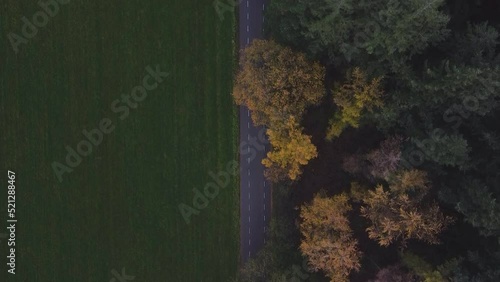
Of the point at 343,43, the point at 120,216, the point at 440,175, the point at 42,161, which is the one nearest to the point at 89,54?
the point at 42,161

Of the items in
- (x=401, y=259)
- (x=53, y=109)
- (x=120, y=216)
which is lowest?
(x=401, y=259)

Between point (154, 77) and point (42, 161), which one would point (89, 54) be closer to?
point (154, 77)

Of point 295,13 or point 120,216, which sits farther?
point 120,216

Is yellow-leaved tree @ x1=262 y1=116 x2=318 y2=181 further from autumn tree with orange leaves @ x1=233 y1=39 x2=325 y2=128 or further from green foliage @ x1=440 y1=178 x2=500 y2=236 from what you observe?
green foliage @ x1=440 y1=178 x2=500 y2=236

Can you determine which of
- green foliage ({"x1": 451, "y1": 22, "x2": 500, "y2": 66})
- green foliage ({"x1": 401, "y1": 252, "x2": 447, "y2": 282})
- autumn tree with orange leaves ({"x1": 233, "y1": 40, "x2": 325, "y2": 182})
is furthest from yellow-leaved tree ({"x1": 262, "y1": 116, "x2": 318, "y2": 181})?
green foliage ({"x1": 451, "y1": 22, "x2": 500, "y2": 66})

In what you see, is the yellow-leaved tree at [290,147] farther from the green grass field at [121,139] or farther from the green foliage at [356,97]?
the green grass field at [121,139]

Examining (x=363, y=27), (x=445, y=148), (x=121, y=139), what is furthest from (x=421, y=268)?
(x=121, y=139)
